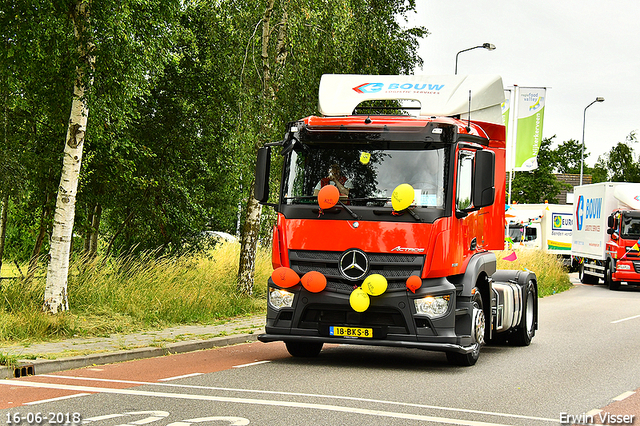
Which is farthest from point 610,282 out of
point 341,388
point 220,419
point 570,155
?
point 570,155

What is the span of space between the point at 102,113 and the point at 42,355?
4.70 metres

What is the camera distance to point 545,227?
40.9m

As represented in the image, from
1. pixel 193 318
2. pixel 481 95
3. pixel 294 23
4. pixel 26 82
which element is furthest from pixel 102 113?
pixel 481 95

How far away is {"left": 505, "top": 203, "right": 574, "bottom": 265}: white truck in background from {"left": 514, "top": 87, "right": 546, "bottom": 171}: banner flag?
1324cm

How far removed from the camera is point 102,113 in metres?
13.3

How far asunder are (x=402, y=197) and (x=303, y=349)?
2833 millimetres

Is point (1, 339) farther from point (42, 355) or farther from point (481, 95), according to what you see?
point (481, 95)

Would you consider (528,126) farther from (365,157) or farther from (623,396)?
(623,396)

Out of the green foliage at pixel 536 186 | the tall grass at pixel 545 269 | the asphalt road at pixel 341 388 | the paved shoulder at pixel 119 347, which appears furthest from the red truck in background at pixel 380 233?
the green foliage at pixel 536 186

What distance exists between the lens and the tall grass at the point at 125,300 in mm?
11781

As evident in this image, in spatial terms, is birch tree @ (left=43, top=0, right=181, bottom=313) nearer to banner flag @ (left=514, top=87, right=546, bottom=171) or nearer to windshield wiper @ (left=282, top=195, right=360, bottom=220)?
windshield wiper @ (left=282, top=195, right=360, bottom=220)

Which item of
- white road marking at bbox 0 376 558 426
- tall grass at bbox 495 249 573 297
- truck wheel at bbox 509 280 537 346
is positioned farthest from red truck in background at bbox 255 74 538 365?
tall grass at bbox 495 249 573 297

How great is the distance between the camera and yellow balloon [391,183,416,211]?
979cm

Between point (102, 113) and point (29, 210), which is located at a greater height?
point (102, 113)
